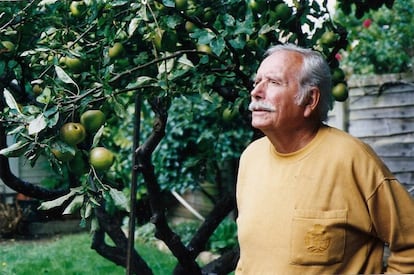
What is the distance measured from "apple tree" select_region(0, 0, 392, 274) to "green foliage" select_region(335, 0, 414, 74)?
338cm

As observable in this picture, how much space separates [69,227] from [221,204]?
12.9 ft

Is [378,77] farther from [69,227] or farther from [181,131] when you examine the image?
[69,227]

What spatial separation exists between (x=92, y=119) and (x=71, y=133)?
0.09 meters

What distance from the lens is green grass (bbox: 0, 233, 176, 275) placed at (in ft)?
14.0

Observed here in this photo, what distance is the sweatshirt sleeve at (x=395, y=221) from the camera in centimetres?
167

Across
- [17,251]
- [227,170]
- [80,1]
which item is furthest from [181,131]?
[80,1]

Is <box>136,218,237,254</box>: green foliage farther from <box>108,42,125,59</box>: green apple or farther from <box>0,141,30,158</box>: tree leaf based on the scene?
<box>0,141,30,158</box>: tree leaf

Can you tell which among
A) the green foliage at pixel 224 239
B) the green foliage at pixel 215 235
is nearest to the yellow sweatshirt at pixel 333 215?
the green foliage at pixel 215 235

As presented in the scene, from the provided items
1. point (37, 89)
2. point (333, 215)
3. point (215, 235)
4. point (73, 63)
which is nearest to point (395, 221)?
point (333, 215)

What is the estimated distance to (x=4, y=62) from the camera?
88.6 inches

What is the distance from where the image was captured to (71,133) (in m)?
1.83

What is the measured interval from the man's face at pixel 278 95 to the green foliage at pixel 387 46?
402cm

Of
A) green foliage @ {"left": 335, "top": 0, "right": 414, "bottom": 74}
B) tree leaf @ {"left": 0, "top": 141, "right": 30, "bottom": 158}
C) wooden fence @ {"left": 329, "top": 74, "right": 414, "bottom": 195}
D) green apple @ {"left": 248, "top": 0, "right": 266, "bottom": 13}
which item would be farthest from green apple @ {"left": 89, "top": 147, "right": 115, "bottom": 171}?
green foliage @ {"left": 335, "top": 0, "right": 414, "bottom": 74}

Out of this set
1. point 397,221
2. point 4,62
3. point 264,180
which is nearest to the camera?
point 397,221
